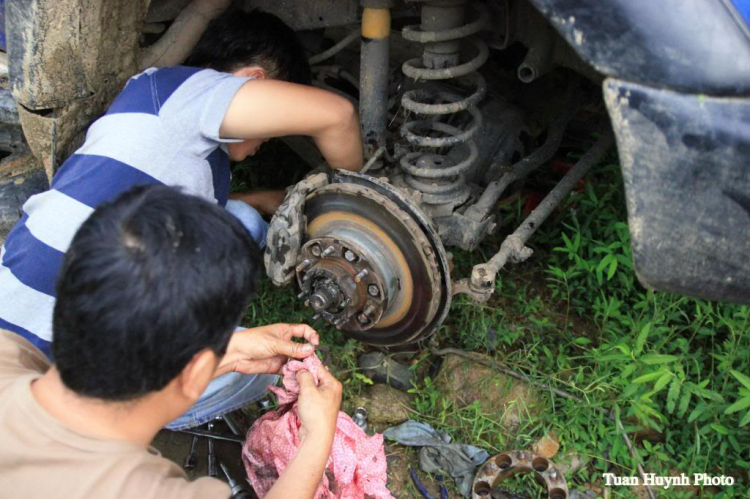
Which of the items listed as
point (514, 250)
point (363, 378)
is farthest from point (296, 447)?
point (514, 250)

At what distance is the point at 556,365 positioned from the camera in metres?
2.56

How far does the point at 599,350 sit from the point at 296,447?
44.2 inches

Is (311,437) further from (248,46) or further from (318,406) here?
(248,46)

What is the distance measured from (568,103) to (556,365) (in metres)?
1.02

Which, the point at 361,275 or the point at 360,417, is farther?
the point at 360,417

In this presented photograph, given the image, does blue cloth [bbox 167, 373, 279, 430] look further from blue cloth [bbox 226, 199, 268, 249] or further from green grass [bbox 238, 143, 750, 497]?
blue cloth [bbox 226, 199, 268, 249]

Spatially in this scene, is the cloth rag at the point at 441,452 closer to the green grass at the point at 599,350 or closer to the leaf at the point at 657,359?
the green grass at the point at 599,350

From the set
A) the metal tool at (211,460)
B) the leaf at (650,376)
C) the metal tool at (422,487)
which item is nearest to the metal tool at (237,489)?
the metal tool at (211,460)

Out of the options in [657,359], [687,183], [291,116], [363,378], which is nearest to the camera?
[687,183]

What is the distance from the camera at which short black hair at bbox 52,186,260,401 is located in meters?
1.17

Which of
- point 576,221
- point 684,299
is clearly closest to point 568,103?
point 576,221

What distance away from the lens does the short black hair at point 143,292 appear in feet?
3.85

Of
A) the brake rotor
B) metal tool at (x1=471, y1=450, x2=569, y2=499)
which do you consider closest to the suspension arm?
the brake rotor

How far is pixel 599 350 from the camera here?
2.45 m
